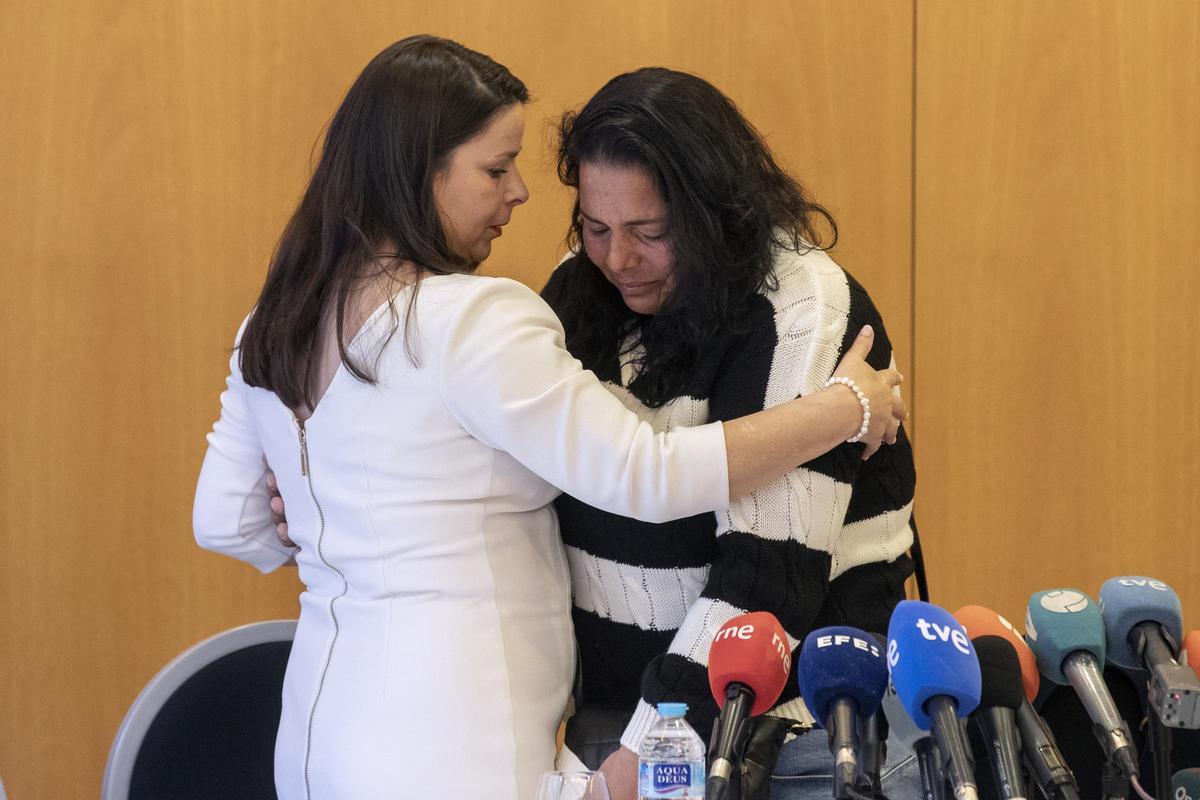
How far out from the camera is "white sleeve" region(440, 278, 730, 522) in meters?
1.59

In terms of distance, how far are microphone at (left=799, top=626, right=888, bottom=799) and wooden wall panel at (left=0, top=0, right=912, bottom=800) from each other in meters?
1.78

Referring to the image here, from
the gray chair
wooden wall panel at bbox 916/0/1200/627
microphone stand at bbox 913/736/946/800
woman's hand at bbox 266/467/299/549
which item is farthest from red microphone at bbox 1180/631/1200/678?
wooden wall panel at bbox 916/0/1200/627

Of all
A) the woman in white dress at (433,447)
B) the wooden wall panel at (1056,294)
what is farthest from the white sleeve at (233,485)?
the wooden wall panel at (1056,294)

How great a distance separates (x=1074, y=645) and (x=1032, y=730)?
182 millimetres

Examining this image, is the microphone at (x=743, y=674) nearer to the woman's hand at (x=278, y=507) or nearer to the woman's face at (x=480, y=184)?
the woman's face at (x=480, y=184)

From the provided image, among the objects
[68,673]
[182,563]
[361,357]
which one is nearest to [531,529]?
[361,357]

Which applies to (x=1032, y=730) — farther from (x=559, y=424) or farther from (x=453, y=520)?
(x=453, y=520)

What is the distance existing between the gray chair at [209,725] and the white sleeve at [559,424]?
2.39 ft

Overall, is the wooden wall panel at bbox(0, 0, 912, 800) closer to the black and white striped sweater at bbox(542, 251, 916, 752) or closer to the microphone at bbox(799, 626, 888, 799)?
the black and white striped sweater at bbox(542, 251, 916, 752)

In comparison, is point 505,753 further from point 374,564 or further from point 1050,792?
point 1050,792

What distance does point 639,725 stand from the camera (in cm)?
167

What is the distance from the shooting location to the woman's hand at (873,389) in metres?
1.70

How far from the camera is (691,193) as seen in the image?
1.78 m

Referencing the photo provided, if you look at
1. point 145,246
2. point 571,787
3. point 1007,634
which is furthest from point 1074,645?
point 145,246
